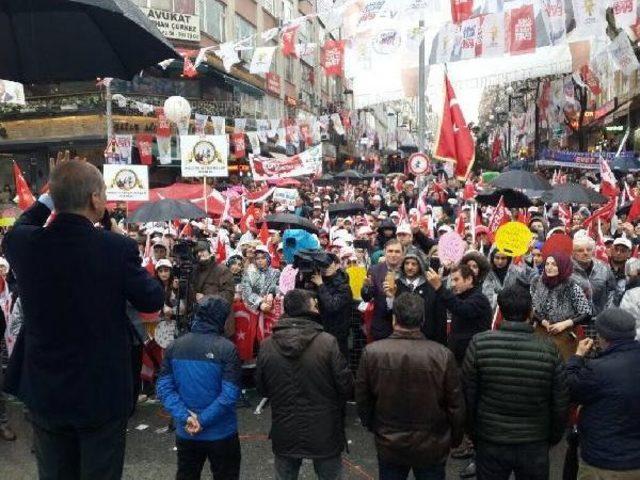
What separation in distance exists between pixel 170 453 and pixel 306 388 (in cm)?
234

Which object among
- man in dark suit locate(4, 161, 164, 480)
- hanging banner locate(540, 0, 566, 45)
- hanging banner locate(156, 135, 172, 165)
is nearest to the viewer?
man in dark suit locate(4, 161, 164, 480)

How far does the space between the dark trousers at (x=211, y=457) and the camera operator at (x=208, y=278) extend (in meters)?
2.76

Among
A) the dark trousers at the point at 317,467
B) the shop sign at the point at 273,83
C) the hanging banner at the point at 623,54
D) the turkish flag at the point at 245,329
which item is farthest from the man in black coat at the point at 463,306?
the shop sign at the point at 273,83

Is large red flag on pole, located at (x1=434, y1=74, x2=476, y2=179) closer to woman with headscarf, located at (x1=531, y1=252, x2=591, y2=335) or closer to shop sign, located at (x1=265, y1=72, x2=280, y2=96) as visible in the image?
woman with headscarf, located at (x1=531, y1=252, x2=591, y2=335)

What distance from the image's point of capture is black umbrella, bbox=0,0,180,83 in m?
3.09

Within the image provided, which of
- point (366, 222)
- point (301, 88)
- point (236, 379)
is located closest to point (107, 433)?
point (236, 379)

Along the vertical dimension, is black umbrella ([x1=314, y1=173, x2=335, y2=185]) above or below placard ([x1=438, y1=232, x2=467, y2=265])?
above

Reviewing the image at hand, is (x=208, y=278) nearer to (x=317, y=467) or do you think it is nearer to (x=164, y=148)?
(x=317, y=467)

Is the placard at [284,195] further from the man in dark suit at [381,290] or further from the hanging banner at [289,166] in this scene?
the man in dark suit at [381,290]

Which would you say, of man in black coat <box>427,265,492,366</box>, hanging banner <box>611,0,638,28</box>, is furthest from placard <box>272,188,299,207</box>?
man in black coat <box>427,265,492,366</box>

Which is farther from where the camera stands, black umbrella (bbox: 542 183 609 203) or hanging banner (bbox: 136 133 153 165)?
hanging banner (bbox: 136 133 153 165)

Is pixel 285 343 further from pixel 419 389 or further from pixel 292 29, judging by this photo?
pixel 292 29

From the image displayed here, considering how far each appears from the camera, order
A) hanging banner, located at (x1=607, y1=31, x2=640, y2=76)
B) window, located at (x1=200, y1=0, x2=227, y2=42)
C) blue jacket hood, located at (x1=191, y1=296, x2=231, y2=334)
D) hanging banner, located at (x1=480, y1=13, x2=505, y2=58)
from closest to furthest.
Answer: blue jacket hood, located at (x1=191, y1=296, x2=231, y2=334), hanging banner, located at (x1=480, y1=13, x2=505, y2=58), hanging banner, located at (x1=607, y1=31, x2=640, y2=76), window, located at (x1=200, y1=0, x2=227, y2=42)

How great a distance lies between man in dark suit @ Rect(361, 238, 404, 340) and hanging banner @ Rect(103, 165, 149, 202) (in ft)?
22.3
